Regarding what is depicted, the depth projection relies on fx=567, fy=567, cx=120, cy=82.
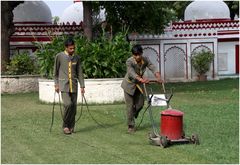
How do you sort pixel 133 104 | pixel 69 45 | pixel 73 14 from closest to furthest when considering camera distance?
pixel 69 45 < pixel 133 104 < pixel 73 14

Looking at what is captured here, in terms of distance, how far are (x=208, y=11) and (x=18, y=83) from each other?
1198cm

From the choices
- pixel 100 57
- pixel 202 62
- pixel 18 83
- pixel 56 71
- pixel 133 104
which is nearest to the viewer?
pixel 133 104

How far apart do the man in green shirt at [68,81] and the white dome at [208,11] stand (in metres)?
18.1

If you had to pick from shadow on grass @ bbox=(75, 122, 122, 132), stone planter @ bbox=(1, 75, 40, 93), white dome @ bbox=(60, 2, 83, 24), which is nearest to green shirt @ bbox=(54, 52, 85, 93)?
shadow on grass @ bbox=(75, 122, 122, 132)

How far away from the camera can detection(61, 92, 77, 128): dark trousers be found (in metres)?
9.85

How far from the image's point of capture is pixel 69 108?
9.84 meters

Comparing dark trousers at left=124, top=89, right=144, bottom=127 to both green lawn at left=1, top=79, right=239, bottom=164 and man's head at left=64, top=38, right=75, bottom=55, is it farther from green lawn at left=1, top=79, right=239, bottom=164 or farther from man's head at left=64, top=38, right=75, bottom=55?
man's head at left=64, top=38, right=75, bottom=55

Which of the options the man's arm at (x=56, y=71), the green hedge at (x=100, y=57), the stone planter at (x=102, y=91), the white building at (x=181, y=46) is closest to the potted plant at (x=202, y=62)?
the white building at (x=181, y=46)

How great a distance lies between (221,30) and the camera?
26094 mm

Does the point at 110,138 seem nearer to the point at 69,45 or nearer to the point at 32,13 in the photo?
the point at 69,45

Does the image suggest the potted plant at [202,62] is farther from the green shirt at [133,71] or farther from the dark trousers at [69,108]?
the dark trousers at [69,108]

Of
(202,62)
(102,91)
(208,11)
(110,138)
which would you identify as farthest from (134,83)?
(208,11)

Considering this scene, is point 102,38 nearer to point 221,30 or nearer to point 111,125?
point 111,125

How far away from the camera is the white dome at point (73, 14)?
26.3 metres
